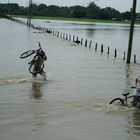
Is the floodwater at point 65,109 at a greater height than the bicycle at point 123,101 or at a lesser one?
lesser

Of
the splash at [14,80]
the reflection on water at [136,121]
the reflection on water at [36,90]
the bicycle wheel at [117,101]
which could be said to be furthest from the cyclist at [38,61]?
the reflection on water at [136,121]

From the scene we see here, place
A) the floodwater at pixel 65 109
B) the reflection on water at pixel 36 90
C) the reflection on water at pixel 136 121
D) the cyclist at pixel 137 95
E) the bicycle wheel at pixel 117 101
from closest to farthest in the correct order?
the floodwater at pixel 65 109, the reflection on water at pixel 136 121, the cyclist at pixel 137 95, the bicycle wheel at pixel 117 101, the reflection on water at pixel 36 90

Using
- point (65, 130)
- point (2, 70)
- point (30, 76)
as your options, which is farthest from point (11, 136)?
point (2, 70)

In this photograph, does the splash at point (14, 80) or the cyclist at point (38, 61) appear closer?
the splash at point (14, 80)

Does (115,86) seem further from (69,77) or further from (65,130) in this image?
(65,130)

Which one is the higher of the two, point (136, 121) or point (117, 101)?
point (117, 101)

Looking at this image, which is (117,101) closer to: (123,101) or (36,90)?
(123,101)

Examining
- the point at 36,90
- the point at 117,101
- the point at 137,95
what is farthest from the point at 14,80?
the point at 137,95

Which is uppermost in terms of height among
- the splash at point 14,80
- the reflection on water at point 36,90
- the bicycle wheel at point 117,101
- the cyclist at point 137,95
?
the cyclist at point 137,95

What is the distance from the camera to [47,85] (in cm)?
2142

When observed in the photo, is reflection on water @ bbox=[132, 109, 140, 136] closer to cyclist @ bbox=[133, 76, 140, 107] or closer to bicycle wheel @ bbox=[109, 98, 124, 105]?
cyclist @ bbox=[133, 76, 140, 107]

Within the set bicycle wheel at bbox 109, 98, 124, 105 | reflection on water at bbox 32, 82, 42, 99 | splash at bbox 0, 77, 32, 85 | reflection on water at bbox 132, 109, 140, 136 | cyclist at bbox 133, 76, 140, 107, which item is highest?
cyclist at bbox 133, 76, 140, 107

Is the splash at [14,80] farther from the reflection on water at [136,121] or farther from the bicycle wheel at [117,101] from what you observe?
the reflection on water at [136,121]

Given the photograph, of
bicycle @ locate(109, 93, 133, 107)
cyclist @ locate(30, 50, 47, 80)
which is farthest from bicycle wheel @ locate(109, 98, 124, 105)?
cyclist @ locate(30, 50, 47, 80)
